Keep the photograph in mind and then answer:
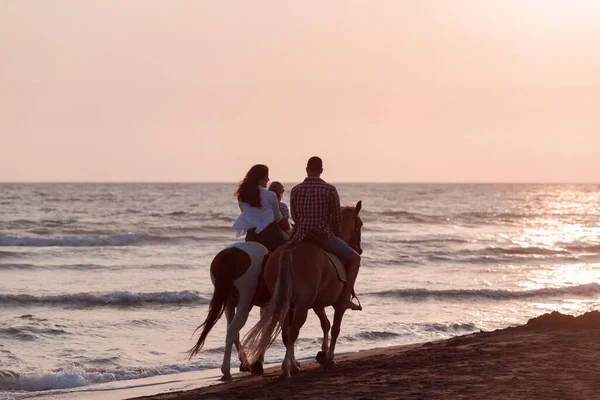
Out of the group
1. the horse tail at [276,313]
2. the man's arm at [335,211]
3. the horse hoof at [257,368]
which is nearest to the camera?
the horse tail at [276,313]

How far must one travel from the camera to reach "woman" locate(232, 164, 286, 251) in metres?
10.6

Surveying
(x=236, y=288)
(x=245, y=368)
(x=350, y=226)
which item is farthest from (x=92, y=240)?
(x=350, y=226)

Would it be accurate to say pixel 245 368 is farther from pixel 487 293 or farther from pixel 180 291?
pixel 487 293

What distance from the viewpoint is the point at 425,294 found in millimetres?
20969

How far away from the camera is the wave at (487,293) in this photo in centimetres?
2077

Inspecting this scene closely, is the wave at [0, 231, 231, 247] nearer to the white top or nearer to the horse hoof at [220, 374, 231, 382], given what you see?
the white top

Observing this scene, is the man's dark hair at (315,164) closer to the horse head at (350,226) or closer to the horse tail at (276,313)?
the horse head at (350,226)

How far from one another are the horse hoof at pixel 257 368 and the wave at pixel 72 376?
6.63 ft

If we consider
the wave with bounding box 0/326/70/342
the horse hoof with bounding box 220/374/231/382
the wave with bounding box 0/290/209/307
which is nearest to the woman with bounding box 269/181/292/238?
the horse hoof with bounding box 220/374/231/382

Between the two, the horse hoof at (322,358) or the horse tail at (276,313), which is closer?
the horse tail at (276,313)

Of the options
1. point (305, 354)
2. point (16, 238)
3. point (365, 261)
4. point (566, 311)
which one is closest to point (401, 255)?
point (365, 261)

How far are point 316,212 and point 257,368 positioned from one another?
6.31ft

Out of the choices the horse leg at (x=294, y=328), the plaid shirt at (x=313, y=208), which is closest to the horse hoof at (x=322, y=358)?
the horse leg at (x=294, y=328)

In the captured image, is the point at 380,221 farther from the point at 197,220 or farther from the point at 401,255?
the point at 401,255
